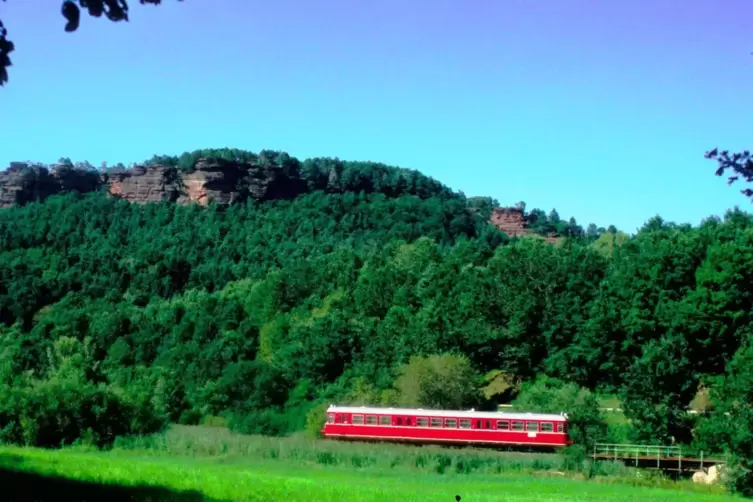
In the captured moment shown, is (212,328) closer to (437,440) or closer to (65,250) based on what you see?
(437,440)

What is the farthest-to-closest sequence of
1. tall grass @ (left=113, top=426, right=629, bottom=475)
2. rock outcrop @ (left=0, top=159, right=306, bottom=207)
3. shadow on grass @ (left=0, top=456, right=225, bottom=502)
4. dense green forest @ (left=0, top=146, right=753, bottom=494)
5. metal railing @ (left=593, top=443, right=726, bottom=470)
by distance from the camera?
rock outcrop @ (left=0, top=159, right=306, bottom=207) → dense green forest @ (left=0, top=146, right=753, bottom=494) → metal railing @ (left=593, top=443, right=726, bottom=470) → tall grass @ (left=113, top=426, right=629, bottom=475) → shadow on grass @ (left=0, top=456, right=225, bottom=502)

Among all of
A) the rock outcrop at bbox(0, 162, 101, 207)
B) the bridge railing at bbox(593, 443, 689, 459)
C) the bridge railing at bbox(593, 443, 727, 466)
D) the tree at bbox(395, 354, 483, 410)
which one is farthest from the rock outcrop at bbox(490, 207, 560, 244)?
the bridge railing at bbox(593, 443, 689, 459)

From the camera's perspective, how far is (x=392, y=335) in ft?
191

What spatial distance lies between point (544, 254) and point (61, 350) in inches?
1414

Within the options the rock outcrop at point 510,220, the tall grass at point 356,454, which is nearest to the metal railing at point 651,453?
the tall grass at point 356,454

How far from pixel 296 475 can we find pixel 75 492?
11225mm

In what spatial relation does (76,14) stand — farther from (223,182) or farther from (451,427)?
(223,182)

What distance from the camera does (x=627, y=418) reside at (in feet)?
139

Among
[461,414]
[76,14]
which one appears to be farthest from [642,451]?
[76,14]

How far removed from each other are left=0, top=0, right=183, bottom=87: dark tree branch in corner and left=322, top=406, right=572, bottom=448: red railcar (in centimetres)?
3675

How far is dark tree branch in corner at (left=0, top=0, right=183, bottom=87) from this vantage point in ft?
18.5

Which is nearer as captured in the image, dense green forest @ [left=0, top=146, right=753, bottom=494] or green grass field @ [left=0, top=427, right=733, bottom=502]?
green grass field @ [left=0, top=427, right=733, bottom=502]

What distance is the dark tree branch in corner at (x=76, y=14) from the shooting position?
5.65m

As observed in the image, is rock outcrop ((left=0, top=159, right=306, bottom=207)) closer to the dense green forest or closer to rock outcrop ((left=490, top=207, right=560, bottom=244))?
the dense green forest
